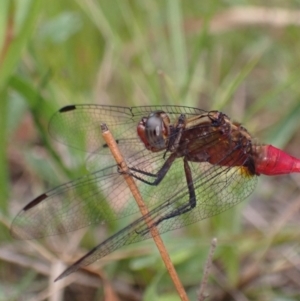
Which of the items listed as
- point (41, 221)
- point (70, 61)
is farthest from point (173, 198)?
point (70, 61)

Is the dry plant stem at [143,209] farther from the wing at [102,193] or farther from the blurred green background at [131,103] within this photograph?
the blurred green background at [131,103]

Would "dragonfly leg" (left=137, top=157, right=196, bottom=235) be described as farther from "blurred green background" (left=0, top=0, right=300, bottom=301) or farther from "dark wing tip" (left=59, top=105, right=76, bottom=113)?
"dark wing tip" (left=59, top=105, right=76, bottom=113)

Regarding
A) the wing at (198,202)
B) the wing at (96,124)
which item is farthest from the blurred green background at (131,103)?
the wing at (198,202)

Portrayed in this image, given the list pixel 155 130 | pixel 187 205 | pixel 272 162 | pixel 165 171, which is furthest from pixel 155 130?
pixel 272 162

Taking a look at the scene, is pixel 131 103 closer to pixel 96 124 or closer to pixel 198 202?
pixel 96 124

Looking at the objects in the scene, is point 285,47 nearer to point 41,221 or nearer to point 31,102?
point 31,102

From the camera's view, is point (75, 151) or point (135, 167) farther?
point (75, 151)
